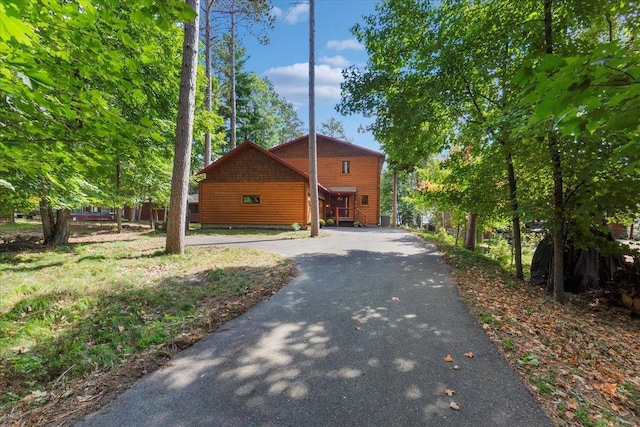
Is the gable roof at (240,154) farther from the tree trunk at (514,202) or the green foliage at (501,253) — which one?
the tree trunk at (514,202)

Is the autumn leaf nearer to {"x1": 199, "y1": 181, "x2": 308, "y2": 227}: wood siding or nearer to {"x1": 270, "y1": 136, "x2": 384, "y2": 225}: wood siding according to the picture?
{"x1": 199, "y1": 181, "x2": 308, "y2": 227}: wood siding

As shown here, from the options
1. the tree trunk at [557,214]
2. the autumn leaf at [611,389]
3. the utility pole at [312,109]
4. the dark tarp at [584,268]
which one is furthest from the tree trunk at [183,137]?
the dark tarp at [584,268]

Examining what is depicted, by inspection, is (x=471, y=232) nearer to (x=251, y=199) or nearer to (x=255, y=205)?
(x=255, y=205)

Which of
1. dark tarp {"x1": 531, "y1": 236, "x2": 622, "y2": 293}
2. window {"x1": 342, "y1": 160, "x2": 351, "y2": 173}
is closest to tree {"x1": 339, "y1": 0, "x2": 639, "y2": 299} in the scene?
dark tarp {"x1": 531, "y1": 236, "x2": 622, "y2": 293}

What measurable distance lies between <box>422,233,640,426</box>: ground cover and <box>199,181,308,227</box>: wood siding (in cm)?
1240

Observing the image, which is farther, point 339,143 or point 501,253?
point 339,143

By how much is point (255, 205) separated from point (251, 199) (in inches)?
19.2

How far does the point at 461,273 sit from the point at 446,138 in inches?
203

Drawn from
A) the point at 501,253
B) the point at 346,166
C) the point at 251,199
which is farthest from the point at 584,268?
the point at 346,166

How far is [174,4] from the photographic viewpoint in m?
2.34

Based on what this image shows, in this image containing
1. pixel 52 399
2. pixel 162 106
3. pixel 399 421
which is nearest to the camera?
pixel 399 421

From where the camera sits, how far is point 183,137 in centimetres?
781

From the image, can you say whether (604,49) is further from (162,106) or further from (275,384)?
(162,106)

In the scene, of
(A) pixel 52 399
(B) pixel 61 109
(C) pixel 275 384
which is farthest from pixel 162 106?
(C) pixel 275 384
